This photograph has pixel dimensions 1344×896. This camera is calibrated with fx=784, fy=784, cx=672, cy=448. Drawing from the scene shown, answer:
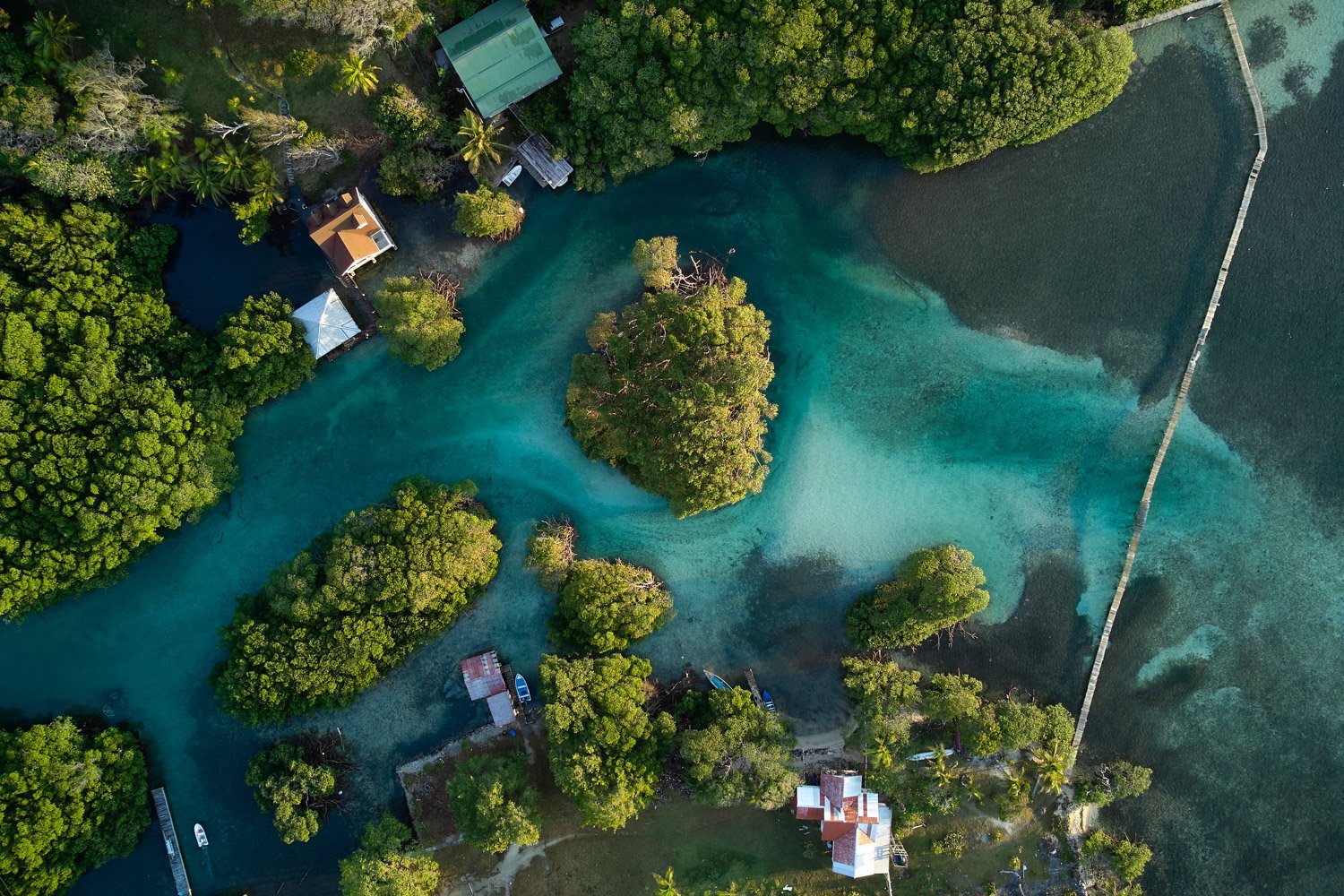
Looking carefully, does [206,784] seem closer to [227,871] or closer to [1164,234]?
[227,871]

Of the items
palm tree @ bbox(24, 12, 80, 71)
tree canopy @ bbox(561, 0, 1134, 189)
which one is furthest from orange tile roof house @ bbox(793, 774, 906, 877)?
palm tree @ bbox(24, 12, 80, 71)

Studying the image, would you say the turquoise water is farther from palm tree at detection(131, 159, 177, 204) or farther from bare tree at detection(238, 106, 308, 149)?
palm tree at detection(131, 159, 177, 204)

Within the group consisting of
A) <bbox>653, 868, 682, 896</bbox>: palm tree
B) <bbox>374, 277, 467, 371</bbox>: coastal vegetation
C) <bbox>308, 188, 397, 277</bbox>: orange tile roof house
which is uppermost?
<bbox>308, 188, 397, 277</bbox>: orange tile roof house

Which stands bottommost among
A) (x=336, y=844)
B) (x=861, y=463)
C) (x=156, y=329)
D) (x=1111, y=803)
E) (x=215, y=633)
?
(x=1111, y=803)

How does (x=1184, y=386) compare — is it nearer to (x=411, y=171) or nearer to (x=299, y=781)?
(x=411, y=171)

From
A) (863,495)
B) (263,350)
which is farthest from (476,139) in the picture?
(863,495)

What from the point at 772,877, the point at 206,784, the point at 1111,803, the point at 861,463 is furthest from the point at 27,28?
the point at 1111,803

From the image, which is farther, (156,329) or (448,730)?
(448,730)
